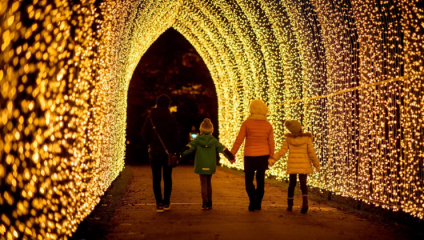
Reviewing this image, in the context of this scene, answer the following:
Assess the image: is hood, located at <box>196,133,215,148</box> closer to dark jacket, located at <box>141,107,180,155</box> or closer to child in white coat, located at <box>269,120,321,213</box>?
dark jacket, located at <box>141,107,180,155</box>

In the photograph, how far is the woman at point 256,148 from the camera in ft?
29.6

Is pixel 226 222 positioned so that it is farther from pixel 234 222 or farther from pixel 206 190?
pixel 206 190

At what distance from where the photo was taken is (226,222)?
7.77 metres

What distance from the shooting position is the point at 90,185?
7980 millimetres

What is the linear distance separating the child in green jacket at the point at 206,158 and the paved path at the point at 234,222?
29cm

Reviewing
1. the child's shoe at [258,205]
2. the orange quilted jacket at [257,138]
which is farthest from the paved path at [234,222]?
the orange quilted jacket at [257,138]

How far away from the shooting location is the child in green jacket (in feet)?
30.2

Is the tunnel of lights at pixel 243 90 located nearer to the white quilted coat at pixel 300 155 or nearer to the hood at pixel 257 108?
the white quilted coat at pixel 300 155

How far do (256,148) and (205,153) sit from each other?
2.83ft

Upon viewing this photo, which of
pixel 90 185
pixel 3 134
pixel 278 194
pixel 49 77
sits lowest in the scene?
pixel 278 194

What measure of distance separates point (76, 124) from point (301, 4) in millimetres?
7853

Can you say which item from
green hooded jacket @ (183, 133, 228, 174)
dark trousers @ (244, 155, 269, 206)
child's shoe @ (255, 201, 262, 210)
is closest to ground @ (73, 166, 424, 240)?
child's shoe @ (255, 201, 262, 210)

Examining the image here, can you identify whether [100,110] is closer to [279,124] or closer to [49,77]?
[49,77]

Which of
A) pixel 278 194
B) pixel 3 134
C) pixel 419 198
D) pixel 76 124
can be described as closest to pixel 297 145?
pixel 419 198
